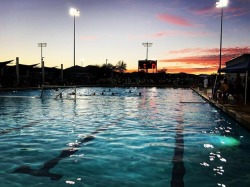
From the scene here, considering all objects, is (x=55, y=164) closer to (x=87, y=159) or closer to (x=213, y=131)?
(x=87, y=159)

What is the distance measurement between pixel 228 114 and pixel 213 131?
386 cm

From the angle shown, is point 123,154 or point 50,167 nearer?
point 50,167

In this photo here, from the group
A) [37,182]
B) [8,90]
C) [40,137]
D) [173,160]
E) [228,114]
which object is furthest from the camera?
[8,90]

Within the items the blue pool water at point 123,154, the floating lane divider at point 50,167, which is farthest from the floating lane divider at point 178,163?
the floating lane divider at point 50,167

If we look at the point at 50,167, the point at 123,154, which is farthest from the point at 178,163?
the point at 50,167

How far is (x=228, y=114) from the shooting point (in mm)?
14406

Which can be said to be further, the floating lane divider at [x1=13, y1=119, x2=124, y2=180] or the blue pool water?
the floating lane divider at [x1=13, y1=119, x2=124, y2=180]

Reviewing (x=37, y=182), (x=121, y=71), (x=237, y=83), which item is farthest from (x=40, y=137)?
(x=121, y=71)

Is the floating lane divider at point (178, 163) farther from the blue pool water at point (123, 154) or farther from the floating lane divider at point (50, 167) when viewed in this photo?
the floating lane divider at point (50, 167)

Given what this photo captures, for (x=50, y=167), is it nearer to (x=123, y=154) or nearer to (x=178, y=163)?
(x=123, y=154)

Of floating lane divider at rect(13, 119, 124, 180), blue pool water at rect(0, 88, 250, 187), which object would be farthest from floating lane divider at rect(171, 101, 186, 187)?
floating lane divider at rect(13, 119, 124, 180)

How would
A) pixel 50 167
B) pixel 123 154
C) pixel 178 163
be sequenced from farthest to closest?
pixel 123 154, pixel 178 163, pixel 50 167

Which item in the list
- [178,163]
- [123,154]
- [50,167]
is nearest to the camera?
[50,167]

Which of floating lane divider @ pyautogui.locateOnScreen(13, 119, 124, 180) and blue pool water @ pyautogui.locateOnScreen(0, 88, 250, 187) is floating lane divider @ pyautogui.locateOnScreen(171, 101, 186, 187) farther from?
floating lane divider @ pyautogui.locateOnScreen(13, 119, 124, 180)
